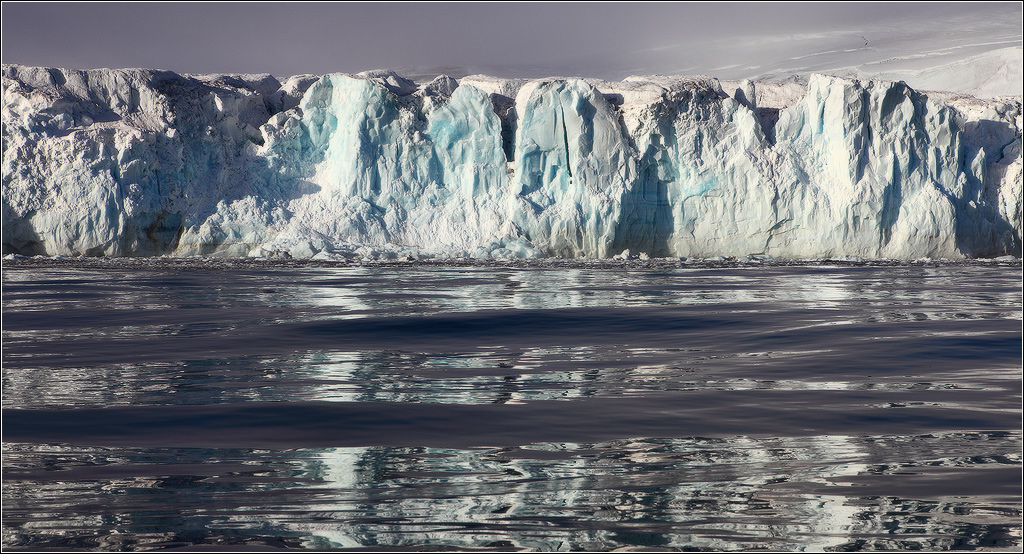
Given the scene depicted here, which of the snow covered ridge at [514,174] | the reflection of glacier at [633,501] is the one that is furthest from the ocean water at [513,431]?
the snow covered ridge at [514,174]

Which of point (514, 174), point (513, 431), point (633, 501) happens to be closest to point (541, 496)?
point (633, 501)

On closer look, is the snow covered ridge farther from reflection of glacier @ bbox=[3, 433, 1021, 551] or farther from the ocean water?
reflection of glacier @ bbox=[3, 433, 1021, 551]

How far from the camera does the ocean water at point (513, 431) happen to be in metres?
3.42

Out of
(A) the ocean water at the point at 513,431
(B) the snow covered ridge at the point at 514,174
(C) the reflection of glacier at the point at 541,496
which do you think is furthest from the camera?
(B) the snow covered ridge at the point at 514,174

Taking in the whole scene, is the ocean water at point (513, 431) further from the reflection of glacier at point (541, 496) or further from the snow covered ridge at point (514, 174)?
the snow covered ridge at point (514, 174)

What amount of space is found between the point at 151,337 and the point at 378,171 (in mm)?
21998

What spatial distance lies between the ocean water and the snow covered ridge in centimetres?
1899

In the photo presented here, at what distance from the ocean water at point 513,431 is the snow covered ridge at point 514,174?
18994 mm

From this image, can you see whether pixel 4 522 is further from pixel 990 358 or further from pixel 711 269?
pixel 711 269

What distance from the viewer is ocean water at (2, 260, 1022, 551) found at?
3.42 m

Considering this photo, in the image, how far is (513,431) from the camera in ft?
16.6

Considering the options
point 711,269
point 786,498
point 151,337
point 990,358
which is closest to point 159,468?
point 786,498

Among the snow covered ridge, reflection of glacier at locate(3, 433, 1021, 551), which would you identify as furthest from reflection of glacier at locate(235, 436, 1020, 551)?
the snow covered ridge

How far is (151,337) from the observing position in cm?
940
